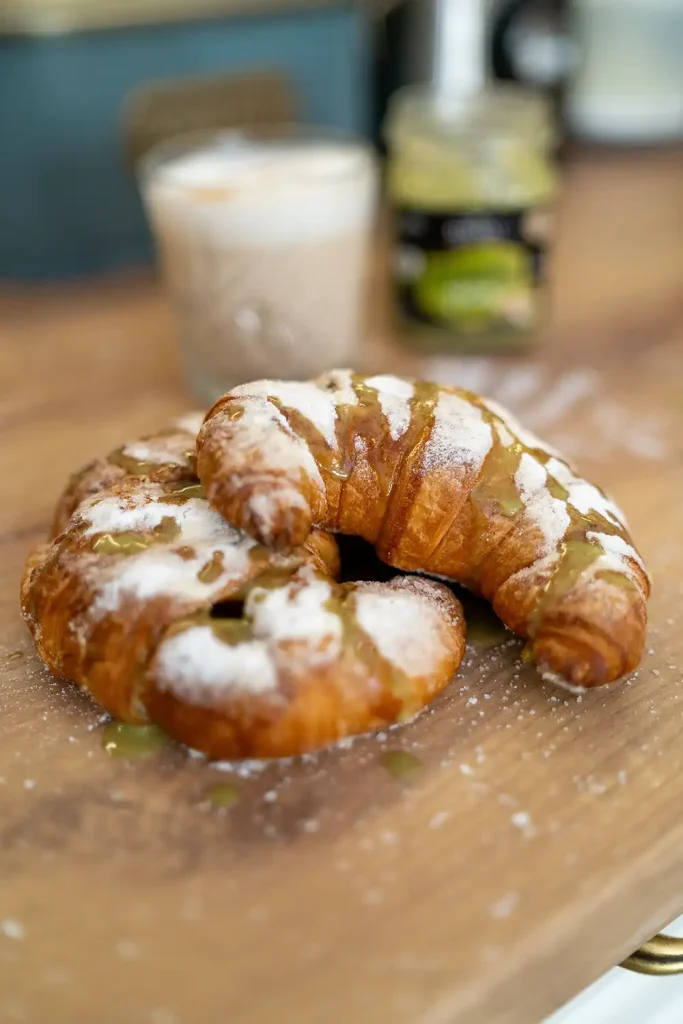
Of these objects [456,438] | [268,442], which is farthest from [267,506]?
[456,438]

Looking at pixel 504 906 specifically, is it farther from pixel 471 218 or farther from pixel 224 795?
pixel 471 218

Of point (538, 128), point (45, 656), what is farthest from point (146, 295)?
point (45, 656)

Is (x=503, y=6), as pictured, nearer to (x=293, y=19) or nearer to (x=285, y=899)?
(x=293, y=19)

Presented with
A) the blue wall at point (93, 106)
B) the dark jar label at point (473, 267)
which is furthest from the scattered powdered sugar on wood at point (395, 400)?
the blue wall at point (93, 106)

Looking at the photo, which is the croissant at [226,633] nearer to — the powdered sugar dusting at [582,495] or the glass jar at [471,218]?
the powdered sugar dusting at [582,495]

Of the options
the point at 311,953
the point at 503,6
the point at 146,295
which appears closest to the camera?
the point at 311,953

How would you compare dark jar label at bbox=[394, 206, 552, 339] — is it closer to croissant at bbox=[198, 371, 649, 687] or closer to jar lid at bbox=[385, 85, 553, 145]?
jar lid at bbox=[385, 85, 553, 145]
